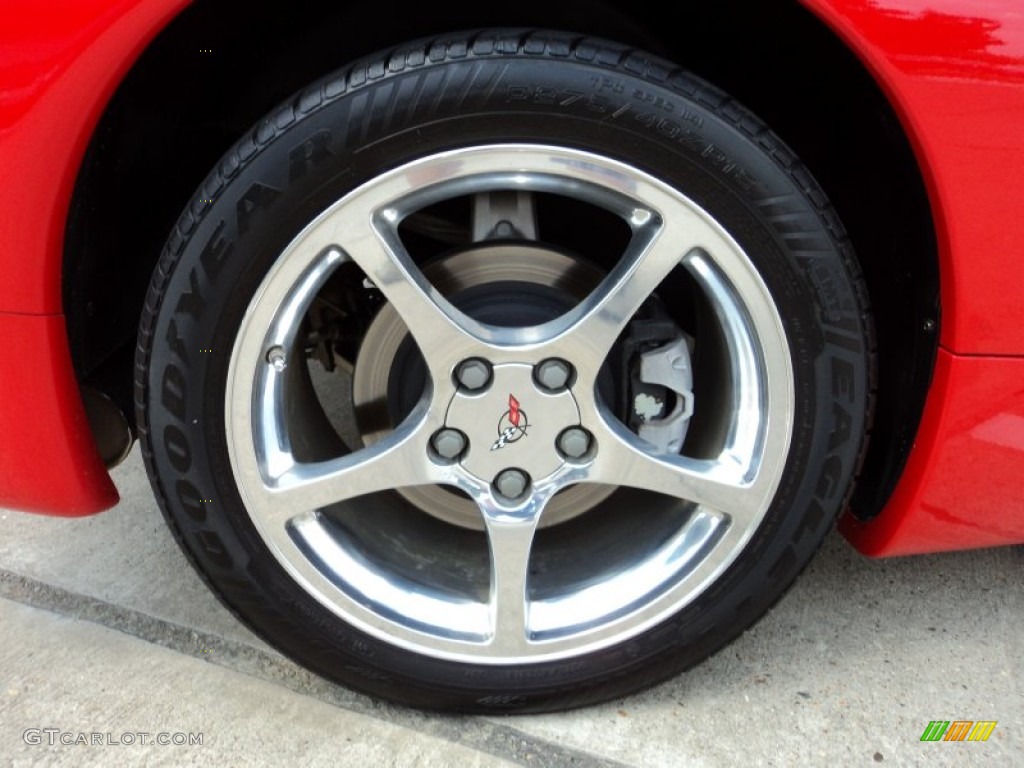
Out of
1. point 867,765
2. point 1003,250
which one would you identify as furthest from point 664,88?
point 867,765

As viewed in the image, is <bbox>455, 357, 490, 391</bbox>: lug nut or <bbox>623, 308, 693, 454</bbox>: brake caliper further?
<bbox>623, 308, 693, 454</bbox>: brake caliper

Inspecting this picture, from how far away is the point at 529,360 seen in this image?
125cm

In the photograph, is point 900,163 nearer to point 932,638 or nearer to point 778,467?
point 778,467

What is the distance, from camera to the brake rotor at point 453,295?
4.64 feet

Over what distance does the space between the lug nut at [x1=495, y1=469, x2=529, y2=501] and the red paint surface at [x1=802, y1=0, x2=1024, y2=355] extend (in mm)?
661

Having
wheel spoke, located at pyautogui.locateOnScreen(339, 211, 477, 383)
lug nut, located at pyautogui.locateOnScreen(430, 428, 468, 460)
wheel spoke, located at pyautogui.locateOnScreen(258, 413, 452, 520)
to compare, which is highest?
wheel spoke, located at pyautogui.locateOnScreen(339, 211, 477, 383)

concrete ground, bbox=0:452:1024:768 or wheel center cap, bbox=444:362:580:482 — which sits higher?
wheel center cap, bbox=444:362:580:482

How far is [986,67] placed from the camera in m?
1.07

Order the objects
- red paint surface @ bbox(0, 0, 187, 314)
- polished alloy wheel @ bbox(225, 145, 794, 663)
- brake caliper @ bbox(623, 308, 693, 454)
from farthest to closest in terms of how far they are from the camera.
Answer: brake caliper @ bbox(623, 308, 693, 454), polished alloy wheel @ bbox(225, 145, 794, 663), red paint surface @ bbox(0, 0, 187, 314)

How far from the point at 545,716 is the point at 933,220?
0.97 meters

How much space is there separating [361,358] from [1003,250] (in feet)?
3.22

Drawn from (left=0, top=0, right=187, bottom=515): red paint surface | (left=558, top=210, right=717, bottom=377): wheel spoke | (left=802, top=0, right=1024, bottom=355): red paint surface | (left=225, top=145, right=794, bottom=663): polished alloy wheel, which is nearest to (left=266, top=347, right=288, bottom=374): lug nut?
(left=225, top=145, right=794, bottom=663): polished alloy wheel

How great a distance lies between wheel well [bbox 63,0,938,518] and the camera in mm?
1261

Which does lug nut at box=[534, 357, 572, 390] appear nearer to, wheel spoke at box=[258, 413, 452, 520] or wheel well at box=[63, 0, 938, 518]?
wheel spoke at box=[258, 413, 452, 520]
